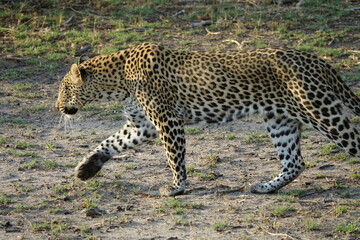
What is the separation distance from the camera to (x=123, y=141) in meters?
10.2

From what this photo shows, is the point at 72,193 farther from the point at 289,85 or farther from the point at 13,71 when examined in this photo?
the point at 13,71

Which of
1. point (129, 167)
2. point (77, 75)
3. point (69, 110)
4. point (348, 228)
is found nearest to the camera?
point (348, 228)

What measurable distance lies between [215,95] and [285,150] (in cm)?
111

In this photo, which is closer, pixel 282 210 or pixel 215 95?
pixel 282 210

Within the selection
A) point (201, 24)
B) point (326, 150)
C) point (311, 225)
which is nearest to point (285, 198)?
point (311, 225)

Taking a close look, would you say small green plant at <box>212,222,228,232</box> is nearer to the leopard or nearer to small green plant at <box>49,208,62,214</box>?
the leopard

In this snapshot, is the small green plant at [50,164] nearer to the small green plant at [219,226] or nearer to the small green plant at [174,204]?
the small green plant at [174,204]

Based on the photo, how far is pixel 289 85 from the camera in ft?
29.6

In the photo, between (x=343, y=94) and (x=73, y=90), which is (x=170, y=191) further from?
(x=343, y=94)

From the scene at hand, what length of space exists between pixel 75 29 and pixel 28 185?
7730 millimetres

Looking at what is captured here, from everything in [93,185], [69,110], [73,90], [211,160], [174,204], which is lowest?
[211,160]

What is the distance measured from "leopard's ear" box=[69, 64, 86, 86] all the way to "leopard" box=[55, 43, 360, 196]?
1cm

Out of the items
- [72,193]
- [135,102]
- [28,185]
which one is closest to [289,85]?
[135,102]

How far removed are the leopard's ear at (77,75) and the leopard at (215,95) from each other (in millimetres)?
15
